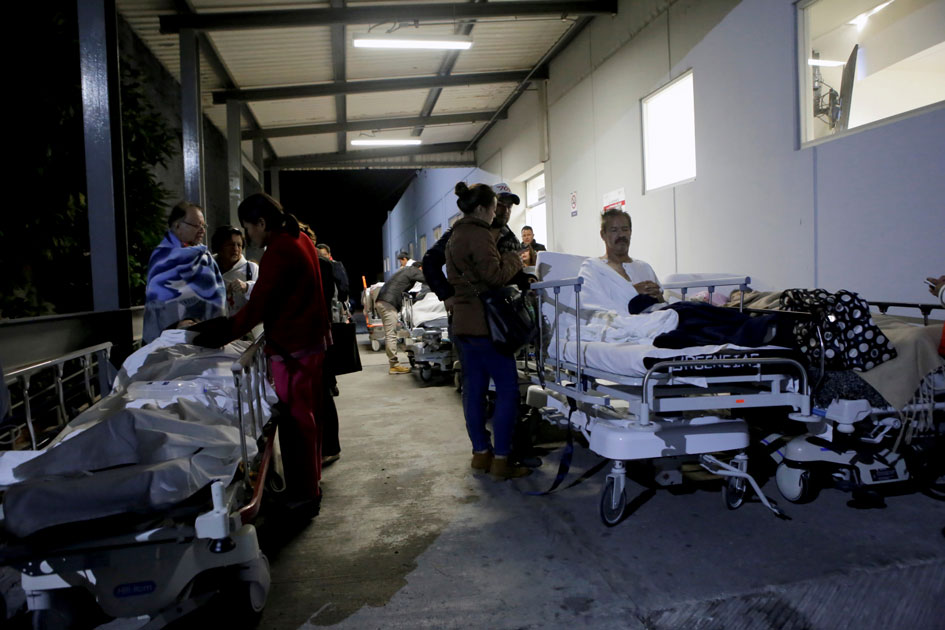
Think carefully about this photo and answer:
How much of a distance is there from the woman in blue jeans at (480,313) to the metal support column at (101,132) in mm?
2361

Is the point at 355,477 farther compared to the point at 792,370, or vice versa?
the point at 355,477

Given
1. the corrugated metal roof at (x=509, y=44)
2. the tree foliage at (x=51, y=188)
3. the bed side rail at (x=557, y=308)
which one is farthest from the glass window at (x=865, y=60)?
the tree foliage at (x=51, y=188)

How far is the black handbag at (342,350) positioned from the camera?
3.94m

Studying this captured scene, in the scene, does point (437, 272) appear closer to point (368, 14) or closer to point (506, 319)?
point (506, 319)

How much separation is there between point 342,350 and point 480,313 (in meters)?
1.02

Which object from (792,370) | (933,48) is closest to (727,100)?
(933,48)

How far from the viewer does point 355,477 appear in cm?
390

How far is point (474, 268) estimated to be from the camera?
3.54m

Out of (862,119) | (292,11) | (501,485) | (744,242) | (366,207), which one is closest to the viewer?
(501,485)

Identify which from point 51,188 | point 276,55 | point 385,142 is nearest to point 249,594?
point 51,188

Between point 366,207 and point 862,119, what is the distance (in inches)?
1235

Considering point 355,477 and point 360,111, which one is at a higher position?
point 360,111

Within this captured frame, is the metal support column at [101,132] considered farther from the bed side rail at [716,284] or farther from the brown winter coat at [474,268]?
the bed side rail at [716,284]

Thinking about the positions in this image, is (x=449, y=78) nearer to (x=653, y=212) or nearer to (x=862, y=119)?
(x=653, y=212)
